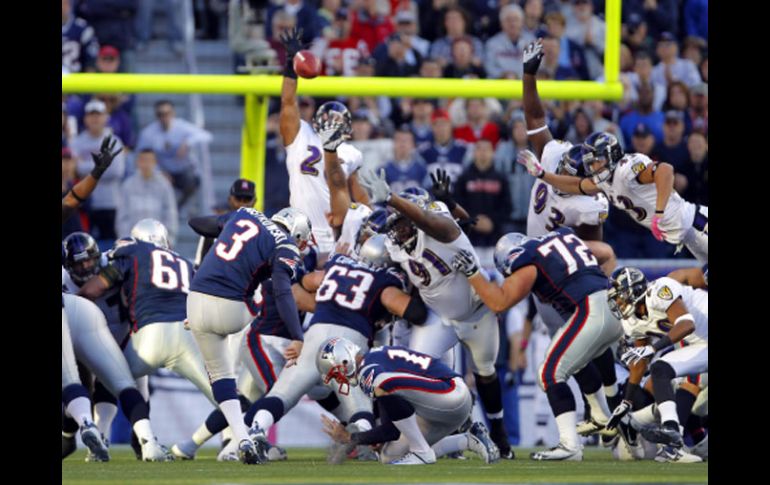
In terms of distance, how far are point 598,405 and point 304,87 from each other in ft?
11.7

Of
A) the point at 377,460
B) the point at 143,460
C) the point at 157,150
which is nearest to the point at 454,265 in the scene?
the point at 377,460

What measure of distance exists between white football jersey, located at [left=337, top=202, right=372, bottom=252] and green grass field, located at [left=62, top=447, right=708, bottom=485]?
1.79 metres

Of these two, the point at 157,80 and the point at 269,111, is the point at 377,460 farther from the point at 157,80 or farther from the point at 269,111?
the point at 269,111

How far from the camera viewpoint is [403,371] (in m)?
8.59

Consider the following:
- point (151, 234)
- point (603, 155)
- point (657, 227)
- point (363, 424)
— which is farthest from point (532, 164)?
point (151, 234)

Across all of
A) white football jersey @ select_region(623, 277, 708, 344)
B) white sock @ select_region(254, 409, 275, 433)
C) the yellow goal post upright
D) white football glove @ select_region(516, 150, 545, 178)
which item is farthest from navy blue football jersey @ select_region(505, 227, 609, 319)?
the yellow goal post upright

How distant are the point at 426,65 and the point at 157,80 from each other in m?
3.57

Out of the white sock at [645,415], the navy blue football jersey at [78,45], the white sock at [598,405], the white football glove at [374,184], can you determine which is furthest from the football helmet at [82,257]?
the navy blue football jersey at [78,45]

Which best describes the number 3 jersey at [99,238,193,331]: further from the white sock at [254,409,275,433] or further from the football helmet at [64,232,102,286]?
the white sock at [254,409,275,433]

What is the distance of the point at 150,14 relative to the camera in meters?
14.8

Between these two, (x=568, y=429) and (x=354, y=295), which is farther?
(x=354, y=295)

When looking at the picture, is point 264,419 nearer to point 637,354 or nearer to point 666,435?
point 637,354

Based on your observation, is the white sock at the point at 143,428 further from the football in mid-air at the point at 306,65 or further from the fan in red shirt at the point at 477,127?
the fan in red shirt at the point at 477,127

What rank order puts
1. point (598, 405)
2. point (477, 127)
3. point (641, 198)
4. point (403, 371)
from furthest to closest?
point (477, 127) → point (641, 198) → point (598, 405) → point (403, 371)
